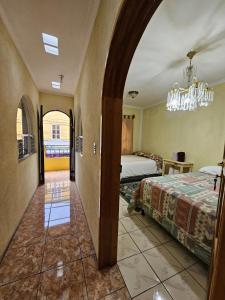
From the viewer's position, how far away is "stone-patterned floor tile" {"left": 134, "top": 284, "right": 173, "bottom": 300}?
1.12 meters

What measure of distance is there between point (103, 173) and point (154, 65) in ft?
7.25

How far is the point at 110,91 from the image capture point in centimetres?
115

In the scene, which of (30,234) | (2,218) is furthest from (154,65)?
(30,234)

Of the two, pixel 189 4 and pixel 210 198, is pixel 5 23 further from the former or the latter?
pixel 210 198

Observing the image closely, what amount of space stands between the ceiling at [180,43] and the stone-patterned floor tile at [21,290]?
9.35 ft

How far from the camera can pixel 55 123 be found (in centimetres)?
793

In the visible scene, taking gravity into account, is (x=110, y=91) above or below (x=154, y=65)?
below

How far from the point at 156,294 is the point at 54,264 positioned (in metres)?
1.00

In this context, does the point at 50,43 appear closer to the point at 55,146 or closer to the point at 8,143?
the point at 8,143

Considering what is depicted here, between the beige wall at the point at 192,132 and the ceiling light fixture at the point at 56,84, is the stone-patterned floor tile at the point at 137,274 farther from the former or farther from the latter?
the ceiling light fixture at the point at 56,84

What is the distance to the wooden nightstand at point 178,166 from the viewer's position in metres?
3.47

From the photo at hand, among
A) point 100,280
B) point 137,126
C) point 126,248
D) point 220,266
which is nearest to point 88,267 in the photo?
point 100,280

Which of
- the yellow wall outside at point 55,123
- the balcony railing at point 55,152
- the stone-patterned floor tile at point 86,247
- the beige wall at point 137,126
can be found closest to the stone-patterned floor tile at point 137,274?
the stone-patterned floor tile at point 86,247

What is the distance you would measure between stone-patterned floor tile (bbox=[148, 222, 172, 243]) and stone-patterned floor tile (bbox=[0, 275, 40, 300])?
4.72 feet
